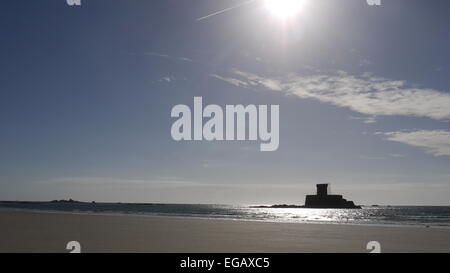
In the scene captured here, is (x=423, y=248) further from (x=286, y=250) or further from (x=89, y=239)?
(x=89, y=239)

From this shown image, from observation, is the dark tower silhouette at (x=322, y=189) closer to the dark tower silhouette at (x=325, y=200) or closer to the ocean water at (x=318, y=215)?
the dark tower silhouette at (x=325, y=200)

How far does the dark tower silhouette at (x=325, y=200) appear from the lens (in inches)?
5940

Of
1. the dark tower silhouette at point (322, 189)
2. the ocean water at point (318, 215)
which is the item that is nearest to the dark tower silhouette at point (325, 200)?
the dark tower silhouette at point (322, 189)

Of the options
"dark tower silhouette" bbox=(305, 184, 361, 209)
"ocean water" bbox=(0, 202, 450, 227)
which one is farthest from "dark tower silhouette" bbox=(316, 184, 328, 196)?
"ocean water" bbox=(0, 202, 450, 227)

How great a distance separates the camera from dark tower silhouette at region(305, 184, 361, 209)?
150875 mm

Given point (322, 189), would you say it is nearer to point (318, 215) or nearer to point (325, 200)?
point (325, 200)

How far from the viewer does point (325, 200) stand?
15062 centimetres

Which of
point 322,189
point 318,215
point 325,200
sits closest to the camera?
point 318,215

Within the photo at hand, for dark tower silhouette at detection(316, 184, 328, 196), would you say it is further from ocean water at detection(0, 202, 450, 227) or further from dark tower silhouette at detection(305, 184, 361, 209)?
ocean water at detection(0, 202, 450, 227)

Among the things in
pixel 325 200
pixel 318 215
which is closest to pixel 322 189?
pixel 325 200
